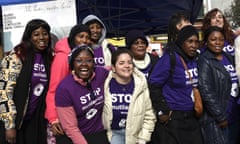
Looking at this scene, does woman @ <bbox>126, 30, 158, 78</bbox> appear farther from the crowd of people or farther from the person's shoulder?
the person's shoulder

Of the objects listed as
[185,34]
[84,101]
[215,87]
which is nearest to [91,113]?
[84,101]

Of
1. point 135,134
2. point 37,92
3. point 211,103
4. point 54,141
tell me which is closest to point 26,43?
point 37,92

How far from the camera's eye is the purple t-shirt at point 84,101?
3.34 m

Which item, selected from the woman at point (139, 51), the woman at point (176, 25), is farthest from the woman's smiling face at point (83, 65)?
the woman at point (176, 25)

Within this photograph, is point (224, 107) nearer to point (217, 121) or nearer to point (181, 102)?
point (217, 121)

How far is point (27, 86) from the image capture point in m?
3.69

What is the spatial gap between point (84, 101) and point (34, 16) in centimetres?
191

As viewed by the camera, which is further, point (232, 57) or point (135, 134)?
point (232, 57)

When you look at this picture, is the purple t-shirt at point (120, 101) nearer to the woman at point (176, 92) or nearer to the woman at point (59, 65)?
the woman at point (176, 92)

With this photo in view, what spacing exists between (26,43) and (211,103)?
192 cm

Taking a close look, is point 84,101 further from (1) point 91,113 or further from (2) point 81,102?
(1) point 91,113

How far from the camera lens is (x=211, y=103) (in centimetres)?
380

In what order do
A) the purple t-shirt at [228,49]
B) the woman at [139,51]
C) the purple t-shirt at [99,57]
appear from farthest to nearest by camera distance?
1. the purple t-shirt at [228,49]
2. the woman at [139,51]
3. the purple t-shirt at [99,57]

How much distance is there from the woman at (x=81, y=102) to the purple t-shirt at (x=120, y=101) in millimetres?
116
